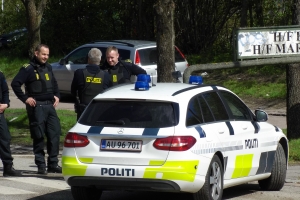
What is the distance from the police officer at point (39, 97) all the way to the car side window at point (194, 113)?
10.1 ft

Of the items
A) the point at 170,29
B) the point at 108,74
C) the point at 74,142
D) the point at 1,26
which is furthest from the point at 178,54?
the point at 1,26

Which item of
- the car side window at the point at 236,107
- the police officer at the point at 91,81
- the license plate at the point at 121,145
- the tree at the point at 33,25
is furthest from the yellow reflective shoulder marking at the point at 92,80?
the tree at the point at 33,25

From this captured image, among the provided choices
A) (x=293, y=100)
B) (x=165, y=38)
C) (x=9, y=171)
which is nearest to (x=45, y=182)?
(x=9, y=171)

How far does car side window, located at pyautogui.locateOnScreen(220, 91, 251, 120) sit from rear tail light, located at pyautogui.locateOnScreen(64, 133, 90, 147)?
190 centimetres

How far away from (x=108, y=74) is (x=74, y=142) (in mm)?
2826

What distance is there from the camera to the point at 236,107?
378 inches

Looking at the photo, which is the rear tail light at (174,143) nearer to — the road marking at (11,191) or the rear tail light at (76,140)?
the rear tail light at (76,140)

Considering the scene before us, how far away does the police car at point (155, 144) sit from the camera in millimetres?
8078

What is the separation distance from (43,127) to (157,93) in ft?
10.00

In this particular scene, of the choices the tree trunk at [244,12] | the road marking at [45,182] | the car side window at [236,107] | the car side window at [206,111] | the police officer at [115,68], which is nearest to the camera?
the car side window at [206,111]

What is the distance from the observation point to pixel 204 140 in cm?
834

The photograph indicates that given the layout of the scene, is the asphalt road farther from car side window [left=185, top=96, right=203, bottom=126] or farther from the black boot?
car side window [left=185, top=96, right=203, bottom=126]

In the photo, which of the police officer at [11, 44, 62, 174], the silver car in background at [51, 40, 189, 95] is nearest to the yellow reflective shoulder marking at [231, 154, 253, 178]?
the police officer at [11, 44, 62, 174]

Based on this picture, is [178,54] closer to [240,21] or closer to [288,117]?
[240,21]
